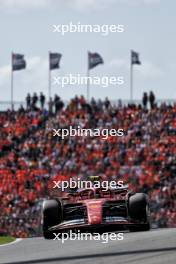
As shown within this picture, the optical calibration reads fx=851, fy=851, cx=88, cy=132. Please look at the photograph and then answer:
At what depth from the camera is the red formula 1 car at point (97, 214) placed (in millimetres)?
15367

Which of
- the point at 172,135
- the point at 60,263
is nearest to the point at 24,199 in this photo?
the point at 172,135

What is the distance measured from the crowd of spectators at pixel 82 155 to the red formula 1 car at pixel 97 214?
7.42 m

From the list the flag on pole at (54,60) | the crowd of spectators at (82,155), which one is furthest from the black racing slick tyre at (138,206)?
the flag on pole at (54,60)

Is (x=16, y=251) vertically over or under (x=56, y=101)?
under

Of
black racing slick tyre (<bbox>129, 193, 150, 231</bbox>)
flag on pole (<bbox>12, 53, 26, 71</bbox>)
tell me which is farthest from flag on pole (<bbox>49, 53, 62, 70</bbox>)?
black racing slick tyre (<bbox>129, 193, 150, 231</bbox>)

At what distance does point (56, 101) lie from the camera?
34.4 m

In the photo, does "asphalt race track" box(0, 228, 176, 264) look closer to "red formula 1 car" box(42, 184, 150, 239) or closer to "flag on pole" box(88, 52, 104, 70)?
"red formula 1 car" box(42, 184, 150, 239)

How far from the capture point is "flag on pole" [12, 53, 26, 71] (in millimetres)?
37438

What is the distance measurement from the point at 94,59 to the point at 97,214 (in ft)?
62.1

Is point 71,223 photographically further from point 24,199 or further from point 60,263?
point 24,199

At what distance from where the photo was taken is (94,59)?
1330 inches

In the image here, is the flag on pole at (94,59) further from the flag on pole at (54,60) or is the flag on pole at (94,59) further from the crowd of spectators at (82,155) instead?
the crowd of spectators at (82,155)

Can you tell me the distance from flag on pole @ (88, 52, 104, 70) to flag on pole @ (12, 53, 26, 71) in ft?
13.1

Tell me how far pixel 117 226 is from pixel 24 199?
1193 centimetres
